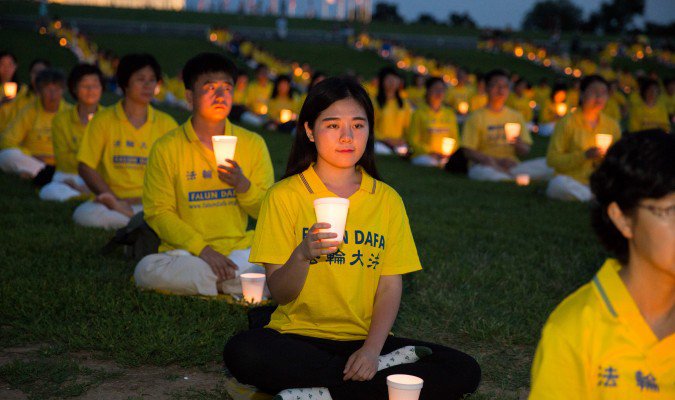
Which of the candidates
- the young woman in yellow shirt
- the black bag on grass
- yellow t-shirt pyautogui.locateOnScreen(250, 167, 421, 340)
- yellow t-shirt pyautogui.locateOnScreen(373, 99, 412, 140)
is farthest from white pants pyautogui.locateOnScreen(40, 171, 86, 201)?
yellow t-shirt pyautogui.locateOnScreen(373, 99, 412, 140)

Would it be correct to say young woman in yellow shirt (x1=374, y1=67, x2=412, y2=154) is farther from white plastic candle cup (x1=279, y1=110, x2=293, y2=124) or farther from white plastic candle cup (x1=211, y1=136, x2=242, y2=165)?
white plastic candle cup (x1=211, y1=136, x2=242, y2=165)

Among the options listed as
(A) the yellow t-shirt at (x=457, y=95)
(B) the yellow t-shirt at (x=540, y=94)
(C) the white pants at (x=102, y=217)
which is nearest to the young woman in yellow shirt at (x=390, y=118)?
(C) the white pants at (x=102, y=217)

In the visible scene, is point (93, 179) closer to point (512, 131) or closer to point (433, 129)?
point (512, 131)

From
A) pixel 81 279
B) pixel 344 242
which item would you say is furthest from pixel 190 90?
pixel 344 242

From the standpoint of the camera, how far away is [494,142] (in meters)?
11.7

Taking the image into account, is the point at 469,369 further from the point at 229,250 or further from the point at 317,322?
the point at 229,250

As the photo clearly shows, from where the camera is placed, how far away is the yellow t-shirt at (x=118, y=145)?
23.2ft

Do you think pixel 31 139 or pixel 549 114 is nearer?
pixel 31 139

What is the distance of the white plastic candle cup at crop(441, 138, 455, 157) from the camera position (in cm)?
1233

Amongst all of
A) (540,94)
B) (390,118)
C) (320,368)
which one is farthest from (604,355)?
(540,94)

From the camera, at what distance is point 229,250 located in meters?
5.63

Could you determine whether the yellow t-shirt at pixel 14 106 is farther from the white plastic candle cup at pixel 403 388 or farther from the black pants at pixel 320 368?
the white plastic candle cup at pixel 403 388

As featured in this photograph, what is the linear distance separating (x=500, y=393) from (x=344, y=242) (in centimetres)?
119

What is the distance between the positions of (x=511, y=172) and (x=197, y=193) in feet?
23.5
